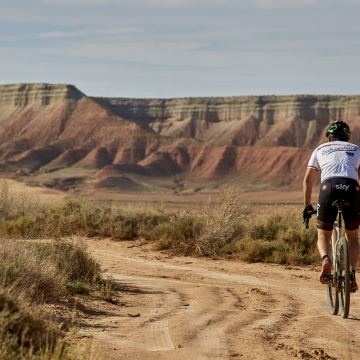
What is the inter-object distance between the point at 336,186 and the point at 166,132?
133 meters

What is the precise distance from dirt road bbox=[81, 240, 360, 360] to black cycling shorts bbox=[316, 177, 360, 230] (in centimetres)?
108

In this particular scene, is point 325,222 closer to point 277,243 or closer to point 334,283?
point 334,283

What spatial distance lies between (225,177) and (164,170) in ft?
29.8

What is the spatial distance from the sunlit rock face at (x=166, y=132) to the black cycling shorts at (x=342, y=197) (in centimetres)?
8461

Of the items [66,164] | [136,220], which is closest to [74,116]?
[66,164]

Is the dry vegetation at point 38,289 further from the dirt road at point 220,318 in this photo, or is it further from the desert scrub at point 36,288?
the dirt road at point 220,318

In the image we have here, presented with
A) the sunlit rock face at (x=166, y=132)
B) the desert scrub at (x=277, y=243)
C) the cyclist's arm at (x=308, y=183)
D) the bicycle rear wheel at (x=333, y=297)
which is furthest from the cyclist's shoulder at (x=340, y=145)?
the sunlit rock face at (x=166, y=132)

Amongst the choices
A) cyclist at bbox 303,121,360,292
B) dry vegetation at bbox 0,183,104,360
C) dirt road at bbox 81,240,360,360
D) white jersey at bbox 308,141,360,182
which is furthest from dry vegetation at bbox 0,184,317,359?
white jersey at bbox 308,141,360,182

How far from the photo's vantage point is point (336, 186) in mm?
7551

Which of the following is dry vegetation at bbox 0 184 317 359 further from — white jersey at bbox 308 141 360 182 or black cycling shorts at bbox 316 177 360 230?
white jersey at bbox 308 141 360 182

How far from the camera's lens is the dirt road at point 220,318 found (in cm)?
633

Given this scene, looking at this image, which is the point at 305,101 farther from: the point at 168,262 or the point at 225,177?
the point at 168,262

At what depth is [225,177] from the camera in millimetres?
106125

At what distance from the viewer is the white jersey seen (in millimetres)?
7652
